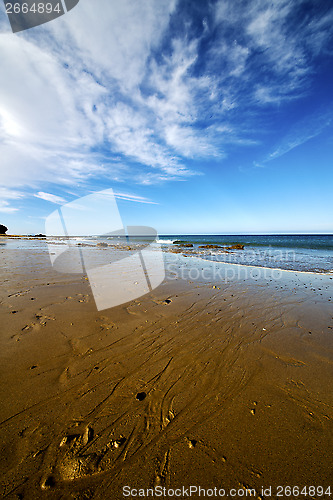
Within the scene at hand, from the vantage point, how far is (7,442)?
199cm

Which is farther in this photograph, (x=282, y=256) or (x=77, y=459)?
(x=282, y=256)

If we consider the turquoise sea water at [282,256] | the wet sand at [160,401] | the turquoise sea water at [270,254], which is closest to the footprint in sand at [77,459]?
the wet sand at [160,401]

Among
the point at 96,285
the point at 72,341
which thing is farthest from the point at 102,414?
the point at 96,285

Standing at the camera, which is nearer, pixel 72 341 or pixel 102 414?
pixel 102 414

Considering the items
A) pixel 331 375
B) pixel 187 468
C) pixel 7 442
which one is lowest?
pixel 331 375

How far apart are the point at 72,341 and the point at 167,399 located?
235 centimetres

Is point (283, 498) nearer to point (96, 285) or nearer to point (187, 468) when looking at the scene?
point (187, 468)

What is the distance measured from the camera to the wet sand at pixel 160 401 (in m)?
1.80

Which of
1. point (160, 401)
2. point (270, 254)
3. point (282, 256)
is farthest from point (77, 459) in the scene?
point (270, 254)

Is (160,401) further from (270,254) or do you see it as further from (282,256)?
(270,254)

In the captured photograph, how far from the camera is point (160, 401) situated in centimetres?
256

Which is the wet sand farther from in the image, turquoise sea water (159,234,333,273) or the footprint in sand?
turquoise sea water (159,234,333,273)

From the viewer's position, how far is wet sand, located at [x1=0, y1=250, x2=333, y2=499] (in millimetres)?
1797

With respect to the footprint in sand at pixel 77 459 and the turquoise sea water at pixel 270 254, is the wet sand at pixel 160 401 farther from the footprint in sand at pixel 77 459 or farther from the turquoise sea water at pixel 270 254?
the turquoise sea water at pixel 270 254
